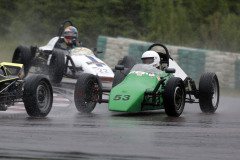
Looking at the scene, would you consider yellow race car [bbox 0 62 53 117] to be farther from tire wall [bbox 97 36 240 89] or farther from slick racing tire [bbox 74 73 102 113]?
tire wall [bbox 97 36 240 89]

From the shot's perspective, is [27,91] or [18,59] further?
[18,59]

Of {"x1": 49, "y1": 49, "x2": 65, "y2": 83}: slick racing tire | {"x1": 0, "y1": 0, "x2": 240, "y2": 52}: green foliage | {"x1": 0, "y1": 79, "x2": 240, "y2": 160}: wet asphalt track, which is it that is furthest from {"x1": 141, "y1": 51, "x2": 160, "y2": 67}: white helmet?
{"x1": 0, "y1": 0, "x2": 240, "y2": 52}: green foliage

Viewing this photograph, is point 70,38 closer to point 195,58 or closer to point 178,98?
point 195,58

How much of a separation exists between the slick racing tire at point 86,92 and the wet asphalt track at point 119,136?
0.33 m

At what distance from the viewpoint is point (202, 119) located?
1134cm

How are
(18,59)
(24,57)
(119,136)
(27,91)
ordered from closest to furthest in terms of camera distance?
(119,136), (27,91), (24,57), (18,59)

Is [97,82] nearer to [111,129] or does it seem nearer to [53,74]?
[111,129]

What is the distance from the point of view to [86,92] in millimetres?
12266

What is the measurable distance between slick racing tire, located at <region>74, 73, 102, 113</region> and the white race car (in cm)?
472

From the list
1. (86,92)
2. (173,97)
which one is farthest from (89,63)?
(173,97)

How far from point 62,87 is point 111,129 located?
8.70 meters

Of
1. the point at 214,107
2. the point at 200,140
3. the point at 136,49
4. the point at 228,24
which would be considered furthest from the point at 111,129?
the point at 228,24

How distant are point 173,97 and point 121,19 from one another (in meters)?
26.4

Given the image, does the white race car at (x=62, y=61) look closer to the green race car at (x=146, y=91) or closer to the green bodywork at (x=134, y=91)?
the green race car at (x=146, y=91)
